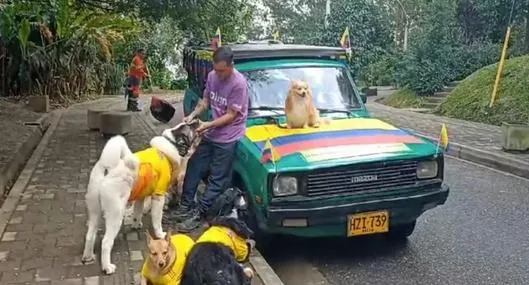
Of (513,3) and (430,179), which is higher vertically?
(513,3)

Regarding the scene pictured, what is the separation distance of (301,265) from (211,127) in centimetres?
151

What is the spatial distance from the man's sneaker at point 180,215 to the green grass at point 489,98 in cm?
1039

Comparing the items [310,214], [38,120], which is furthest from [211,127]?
[38,120]

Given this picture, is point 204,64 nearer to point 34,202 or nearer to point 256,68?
point 256,68

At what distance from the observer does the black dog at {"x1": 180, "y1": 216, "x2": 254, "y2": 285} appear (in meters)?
3.75

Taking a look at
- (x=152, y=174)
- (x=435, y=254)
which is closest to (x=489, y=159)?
(x=435, y=254)

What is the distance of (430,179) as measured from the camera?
18.8 ft

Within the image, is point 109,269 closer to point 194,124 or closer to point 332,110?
point 194,124

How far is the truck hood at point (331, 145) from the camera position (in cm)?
534

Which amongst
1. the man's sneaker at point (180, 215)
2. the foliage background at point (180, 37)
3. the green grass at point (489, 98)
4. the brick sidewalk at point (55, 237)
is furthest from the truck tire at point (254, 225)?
the green grass at point (489, 98)

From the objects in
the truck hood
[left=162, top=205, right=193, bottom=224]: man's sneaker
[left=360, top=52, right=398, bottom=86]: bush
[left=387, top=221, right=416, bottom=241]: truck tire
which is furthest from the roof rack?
[left=360, top=52, right=398, bottom=86]: bush

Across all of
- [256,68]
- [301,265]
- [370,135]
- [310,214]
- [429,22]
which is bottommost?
[301,265]

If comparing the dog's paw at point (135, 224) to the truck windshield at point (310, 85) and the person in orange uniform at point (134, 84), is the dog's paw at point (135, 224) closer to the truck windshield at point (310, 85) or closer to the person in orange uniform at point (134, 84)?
the truck windshield at point (310, 85)

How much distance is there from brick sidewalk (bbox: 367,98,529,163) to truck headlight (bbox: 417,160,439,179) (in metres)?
5.19
